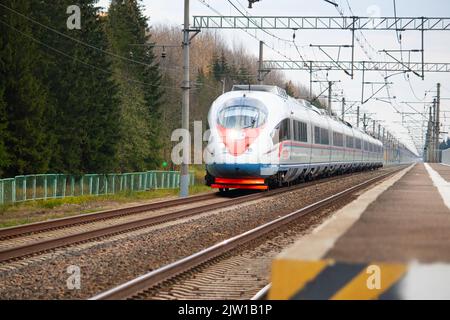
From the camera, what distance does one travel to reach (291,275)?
453cm

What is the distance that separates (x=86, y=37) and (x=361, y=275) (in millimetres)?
42320

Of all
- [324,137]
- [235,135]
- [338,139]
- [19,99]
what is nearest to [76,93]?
[19,99]

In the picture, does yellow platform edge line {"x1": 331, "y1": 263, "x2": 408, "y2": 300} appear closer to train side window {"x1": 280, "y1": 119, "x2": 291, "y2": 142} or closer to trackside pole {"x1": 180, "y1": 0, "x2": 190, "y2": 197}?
trackside pole {"x1": 180, "y1": 0, "x2": 190, "y2": 197}

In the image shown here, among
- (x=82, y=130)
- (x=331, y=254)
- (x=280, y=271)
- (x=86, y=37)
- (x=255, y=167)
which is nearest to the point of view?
(x=280, y=271)

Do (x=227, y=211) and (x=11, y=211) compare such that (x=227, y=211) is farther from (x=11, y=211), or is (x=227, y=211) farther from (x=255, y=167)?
(x=11, y=211)

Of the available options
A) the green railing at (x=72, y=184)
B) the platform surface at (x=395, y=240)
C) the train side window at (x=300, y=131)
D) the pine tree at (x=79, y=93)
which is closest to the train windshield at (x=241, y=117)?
the train side window at (x=300, y=131)

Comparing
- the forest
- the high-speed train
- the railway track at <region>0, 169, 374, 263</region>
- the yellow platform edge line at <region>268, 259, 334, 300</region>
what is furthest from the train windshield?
the yellow platform edge line at <region>268, 259, 334, 300</region>

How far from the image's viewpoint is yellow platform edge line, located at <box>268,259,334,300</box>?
4500 millimetres

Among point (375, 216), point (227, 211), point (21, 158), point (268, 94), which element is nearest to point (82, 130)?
point (21, 158)

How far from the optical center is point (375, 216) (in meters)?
9.73

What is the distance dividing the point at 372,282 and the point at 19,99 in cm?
3161

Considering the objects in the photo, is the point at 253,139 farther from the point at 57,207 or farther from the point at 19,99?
the point at 19,99

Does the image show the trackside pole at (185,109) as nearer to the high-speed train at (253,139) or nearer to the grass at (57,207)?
the high-speed train at (253,139)

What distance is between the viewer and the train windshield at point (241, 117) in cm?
2255
